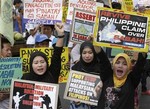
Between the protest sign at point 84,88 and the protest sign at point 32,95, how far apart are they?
603 mm

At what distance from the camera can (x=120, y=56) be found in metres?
4.63

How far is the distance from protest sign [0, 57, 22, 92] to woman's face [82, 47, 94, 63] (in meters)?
0.85

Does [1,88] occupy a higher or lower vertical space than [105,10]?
lower

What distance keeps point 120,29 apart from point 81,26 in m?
0.98

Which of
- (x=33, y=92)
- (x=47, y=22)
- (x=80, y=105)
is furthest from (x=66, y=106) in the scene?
(x=33, y=92)

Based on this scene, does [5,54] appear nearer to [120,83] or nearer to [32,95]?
[32,95]

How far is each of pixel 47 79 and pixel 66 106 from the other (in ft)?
9.81

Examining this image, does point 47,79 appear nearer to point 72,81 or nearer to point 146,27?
point 72,81

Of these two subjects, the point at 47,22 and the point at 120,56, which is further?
the point at 47,22

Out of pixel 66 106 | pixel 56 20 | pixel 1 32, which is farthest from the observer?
pixel 66 106

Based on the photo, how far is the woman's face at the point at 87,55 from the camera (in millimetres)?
5141

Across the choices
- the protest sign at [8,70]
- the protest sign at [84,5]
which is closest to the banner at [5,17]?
the protest sign at [8,70]

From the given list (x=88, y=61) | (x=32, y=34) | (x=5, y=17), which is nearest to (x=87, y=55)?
(x=88, y=61)

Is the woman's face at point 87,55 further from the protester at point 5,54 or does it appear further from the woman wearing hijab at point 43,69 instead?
the protester at point 5,54
